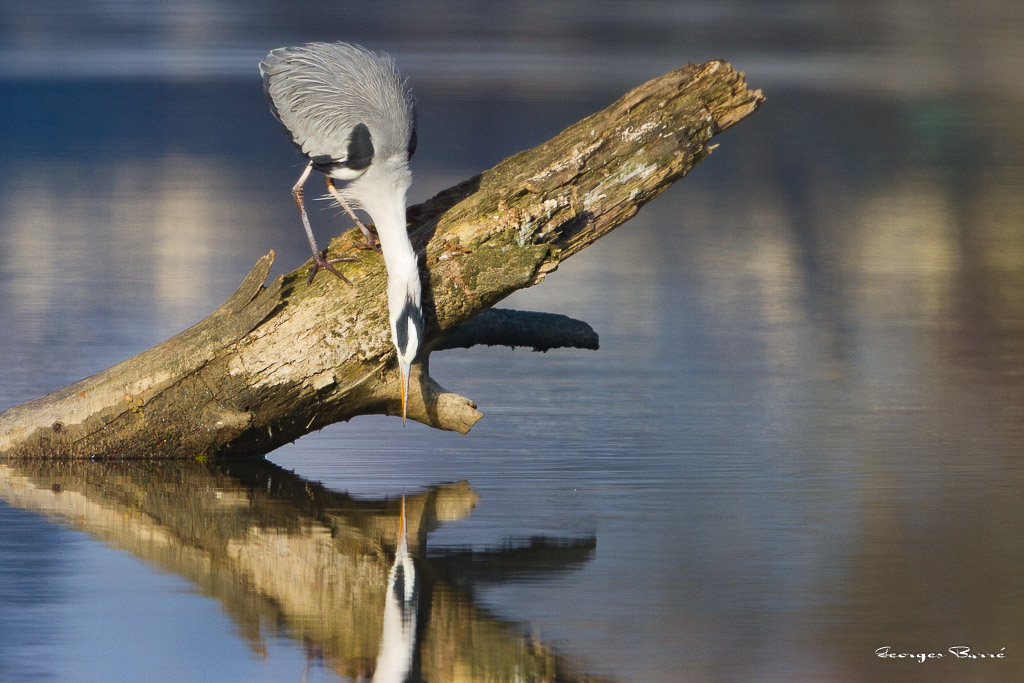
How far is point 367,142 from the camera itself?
6230 millimetres

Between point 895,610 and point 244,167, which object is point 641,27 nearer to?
point 244,167

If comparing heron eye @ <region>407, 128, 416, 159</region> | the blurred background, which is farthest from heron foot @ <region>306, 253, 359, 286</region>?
the blurred background

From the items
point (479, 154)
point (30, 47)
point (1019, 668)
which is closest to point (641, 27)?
point (30, 47)

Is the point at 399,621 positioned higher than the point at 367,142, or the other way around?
the point at 367,142

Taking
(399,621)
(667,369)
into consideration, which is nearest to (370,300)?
(399,621)

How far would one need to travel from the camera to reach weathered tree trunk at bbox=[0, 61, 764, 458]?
6.20m

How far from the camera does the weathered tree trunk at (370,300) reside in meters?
6.20

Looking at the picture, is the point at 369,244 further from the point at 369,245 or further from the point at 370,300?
the point at 370,300

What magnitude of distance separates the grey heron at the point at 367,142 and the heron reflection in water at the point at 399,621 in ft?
3.69

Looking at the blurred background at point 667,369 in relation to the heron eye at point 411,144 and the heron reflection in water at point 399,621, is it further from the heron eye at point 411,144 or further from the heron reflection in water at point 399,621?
the heron eye at point 411,144

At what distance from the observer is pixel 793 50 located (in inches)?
1079

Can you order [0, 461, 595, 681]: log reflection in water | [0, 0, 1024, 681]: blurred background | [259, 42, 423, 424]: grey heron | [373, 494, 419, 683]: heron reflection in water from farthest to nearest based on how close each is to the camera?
[259, 42, 423, 424]: grey heron → [0, 0, 1024, 681]: blurred background → [0, 461, 595, 681]: log reflection in water → [373, 494, 419, 683]: heron reflection in water

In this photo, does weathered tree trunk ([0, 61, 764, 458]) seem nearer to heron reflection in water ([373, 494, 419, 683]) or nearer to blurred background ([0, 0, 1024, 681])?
blurred background ([0, 0, 1024, 681])

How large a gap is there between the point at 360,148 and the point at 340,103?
27 cm
